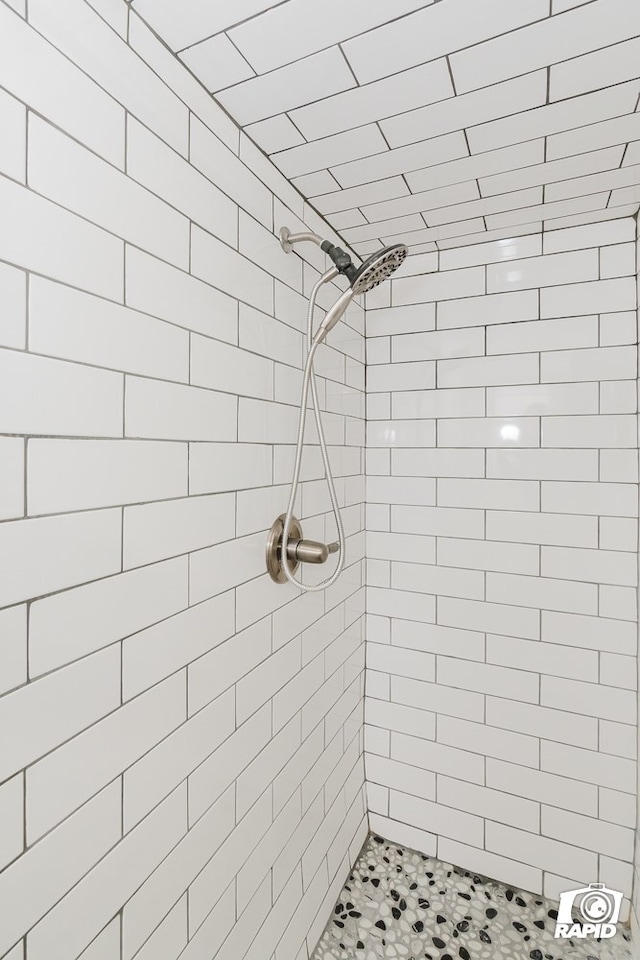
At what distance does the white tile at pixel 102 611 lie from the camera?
57 cm

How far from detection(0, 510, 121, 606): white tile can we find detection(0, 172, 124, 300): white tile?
297mm

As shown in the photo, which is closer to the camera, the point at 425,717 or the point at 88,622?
the point at 88,622

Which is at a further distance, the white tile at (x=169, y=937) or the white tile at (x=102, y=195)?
the white tile at (x=169, y=937)

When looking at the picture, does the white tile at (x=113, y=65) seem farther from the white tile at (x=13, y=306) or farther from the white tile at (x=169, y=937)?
the white tile at (x=169, y=937)

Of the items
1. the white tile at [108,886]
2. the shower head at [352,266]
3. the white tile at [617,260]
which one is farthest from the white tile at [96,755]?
the white tile at [617,260]

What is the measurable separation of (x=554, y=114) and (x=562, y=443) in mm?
768

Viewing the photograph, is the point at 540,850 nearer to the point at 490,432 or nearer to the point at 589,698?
the point at 589,698

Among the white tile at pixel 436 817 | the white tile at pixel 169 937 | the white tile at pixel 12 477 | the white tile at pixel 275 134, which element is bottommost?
the white tile at pixel 436 817

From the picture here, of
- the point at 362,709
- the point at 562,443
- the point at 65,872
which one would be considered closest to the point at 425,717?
the point at 362,709

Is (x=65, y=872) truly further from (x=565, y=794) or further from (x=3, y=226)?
(x=565, y=794)

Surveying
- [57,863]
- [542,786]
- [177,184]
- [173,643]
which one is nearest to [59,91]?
[177,184]

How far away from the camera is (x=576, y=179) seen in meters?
1.09

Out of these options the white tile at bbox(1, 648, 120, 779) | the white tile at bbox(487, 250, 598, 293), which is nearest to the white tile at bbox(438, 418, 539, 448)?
the white tile at bbox(487, 250, 598, 293)

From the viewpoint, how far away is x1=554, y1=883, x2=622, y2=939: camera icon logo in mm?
1259
